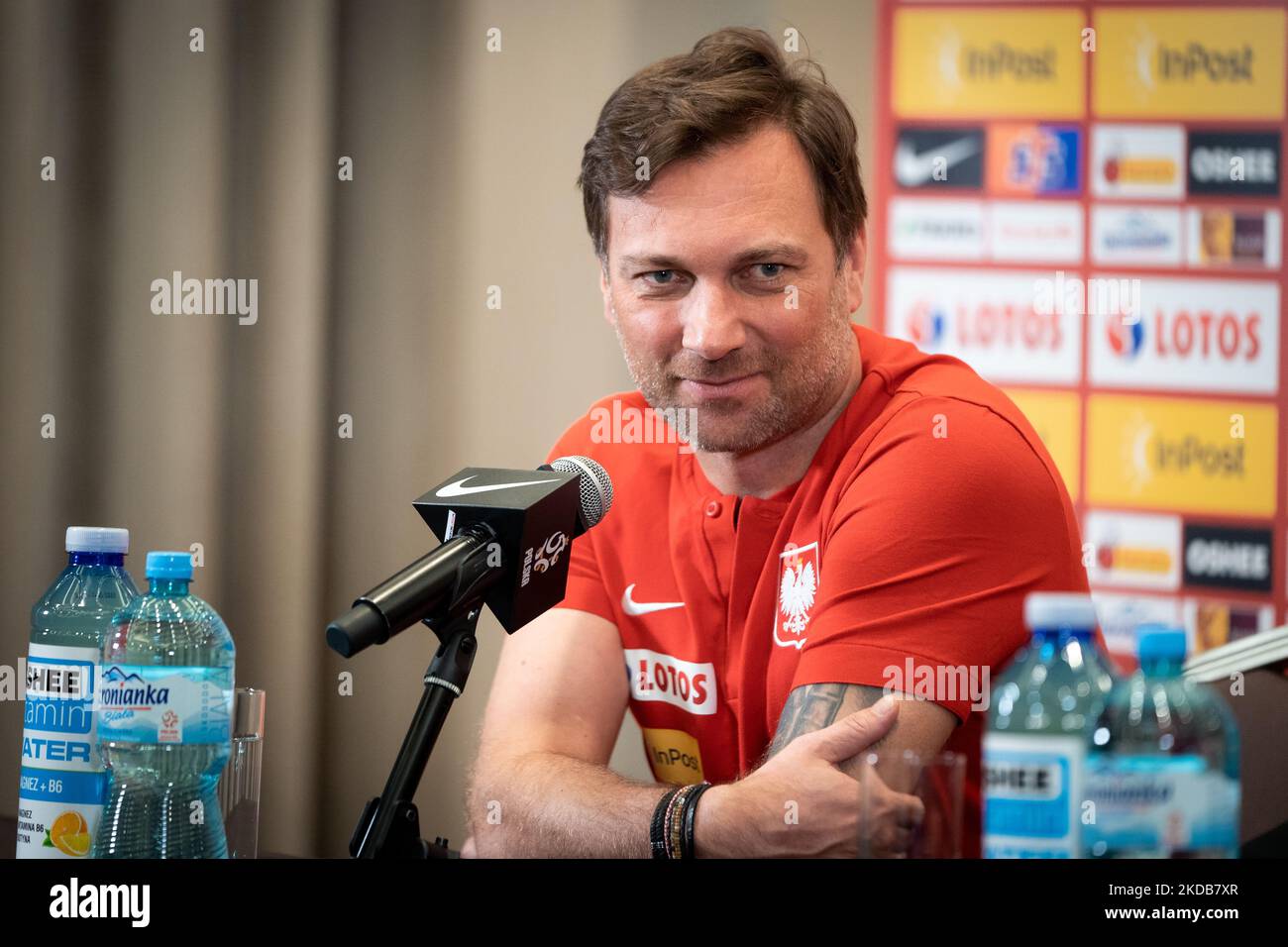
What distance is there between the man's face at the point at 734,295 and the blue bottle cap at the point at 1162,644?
757 mm

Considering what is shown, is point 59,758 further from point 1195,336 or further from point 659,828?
point 1195,336

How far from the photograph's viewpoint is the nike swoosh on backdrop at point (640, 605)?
5.40 ft

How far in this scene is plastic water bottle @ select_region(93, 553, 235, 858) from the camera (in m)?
1.02

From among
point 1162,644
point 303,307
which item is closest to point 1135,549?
point 1162,644

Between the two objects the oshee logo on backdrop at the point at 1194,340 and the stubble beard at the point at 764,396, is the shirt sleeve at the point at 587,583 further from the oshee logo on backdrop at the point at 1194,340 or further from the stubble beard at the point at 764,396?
the oshee logo on backdrop at the point at 1194,340

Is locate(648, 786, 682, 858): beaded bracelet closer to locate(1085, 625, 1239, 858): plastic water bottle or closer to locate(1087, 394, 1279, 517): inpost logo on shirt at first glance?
locate(1085, 625, 1239, 858): plastic water bottle

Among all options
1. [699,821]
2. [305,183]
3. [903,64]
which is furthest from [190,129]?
[699,821]

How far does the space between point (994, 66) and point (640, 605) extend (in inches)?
52.5

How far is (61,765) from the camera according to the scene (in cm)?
109

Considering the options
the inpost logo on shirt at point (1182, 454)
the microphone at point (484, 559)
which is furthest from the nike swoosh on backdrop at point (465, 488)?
the inpost logo on shirt at point (1182, 454)

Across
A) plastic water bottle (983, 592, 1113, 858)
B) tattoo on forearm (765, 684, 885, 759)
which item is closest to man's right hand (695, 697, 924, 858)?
tattoo on forearm (765, 684, 885, 759)

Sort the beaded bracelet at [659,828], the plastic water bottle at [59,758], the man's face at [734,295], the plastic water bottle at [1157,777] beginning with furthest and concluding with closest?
the man's face at [734,295] → the beaded bracelet at [659,828] → the plastic water bottle at [59,758] → the plastic water bottle at [1157,777]
